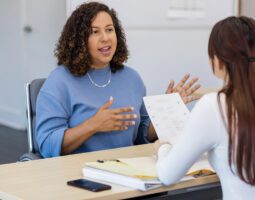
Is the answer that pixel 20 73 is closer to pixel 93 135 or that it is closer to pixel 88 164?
pixel 93 135

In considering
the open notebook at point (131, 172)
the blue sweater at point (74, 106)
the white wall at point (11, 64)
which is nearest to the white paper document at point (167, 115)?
the open notebook at point (131, 172)

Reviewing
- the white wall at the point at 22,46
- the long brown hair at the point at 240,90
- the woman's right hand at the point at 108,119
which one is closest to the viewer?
the long brown hair at the point at 240,90

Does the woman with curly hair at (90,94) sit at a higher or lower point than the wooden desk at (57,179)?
higher

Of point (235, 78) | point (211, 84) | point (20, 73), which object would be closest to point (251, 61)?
point (235, 78)

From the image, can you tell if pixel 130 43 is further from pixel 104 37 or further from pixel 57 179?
pixel 57 179

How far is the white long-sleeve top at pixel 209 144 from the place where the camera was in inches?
62.6

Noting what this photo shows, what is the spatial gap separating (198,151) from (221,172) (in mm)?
94

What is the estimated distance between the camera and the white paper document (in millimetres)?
2070

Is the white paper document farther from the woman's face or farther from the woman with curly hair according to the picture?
the woman's face

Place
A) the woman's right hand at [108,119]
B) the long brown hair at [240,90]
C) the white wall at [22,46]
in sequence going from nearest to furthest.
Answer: the long brown hair at [240,90], the woman's right hand at [108,119], the white wall at [22,46]

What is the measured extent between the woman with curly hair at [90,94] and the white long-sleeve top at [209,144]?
614mm

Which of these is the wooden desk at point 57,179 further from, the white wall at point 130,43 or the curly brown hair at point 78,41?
the white wall at point 130,43

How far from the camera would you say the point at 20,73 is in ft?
18.3

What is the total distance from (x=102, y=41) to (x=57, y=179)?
31.4 inches
